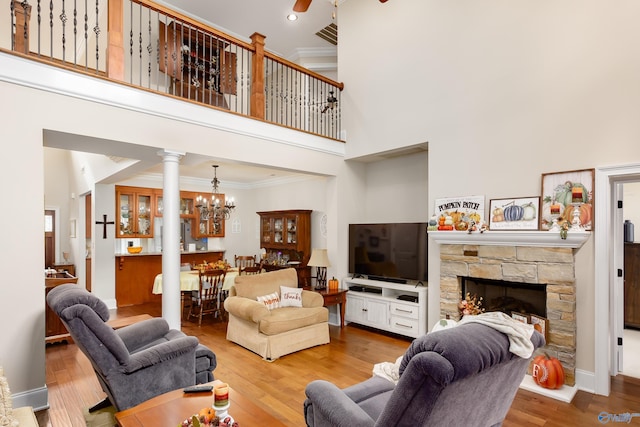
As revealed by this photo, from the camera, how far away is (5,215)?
9.67 feet

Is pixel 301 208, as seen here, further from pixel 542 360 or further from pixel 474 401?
pixel 474 401

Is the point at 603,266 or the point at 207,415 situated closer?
the point at 207,415

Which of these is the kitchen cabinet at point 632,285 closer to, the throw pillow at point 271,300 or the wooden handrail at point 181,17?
the throw pillow at point 271,300

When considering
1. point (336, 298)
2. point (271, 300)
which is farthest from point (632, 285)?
point (271, 300)

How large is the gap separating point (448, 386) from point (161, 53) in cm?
578

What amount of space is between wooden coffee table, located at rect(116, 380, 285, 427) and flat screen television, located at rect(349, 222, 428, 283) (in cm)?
326

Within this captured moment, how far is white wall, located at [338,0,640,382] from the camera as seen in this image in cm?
343

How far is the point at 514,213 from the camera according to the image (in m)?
3.94

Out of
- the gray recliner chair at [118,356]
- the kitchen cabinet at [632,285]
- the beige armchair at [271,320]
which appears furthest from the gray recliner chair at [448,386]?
the kitchen cabinet at [632,285]

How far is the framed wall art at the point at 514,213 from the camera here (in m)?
3.81

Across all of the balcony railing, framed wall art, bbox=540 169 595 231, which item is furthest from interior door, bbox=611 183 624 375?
the balcony railing

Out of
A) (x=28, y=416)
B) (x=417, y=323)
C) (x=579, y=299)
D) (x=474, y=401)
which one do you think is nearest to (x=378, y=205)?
(x=417, y=323)

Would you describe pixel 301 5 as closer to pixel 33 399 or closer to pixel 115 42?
pixel 115 42

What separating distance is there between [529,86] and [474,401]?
3570mm
